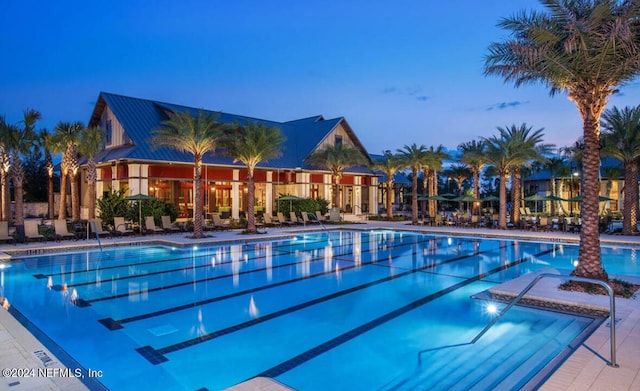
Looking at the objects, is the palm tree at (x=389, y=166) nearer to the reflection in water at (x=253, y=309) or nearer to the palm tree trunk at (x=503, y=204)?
the palm tree trunk at (x=503, y=204)

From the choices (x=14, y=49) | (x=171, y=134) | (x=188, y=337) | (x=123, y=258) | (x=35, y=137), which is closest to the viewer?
(x=188, y=337)

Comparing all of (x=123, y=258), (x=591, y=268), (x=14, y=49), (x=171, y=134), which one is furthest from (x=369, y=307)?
(x=14, y=49)

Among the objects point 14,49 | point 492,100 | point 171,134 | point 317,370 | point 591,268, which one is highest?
point 14,49

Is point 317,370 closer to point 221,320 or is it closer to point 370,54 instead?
point 221,320

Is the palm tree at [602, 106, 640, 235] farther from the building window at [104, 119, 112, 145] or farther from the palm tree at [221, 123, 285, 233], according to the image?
the building window at [104, 119, 112, 145]

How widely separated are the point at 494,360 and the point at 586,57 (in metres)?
6.22

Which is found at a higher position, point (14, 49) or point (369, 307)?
point (14, 49)

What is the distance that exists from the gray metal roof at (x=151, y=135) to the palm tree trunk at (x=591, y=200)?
16.3 m

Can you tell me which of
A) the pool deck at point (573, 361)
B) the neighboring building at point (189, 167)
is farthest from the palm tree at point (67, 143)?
the pool deck at point (573, 361)

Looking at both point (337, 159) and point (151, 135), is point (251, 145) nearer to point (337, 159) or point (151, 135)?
point (151, 135)

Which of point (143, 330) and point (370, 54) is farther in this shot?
point (370, 54)

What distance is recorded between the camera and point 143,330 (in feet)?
23.0

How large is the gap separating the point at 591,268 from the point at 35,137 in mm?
25750

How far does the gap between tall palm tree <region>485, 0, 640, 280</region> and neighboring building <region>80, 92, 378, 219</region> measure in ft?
58.4
